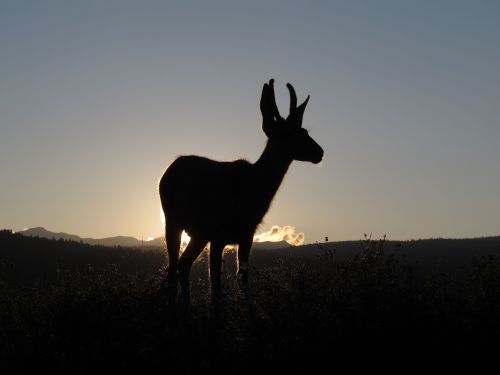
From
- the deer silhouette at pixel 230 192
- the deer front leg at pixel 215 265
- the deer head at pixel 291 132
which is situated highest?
the deer head at pixel 291 132

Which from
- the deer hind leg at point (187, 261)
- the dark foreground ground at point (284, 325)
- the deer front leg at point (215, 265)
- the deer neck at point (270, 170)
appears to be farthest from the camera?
the deer neck at point (270, 170)

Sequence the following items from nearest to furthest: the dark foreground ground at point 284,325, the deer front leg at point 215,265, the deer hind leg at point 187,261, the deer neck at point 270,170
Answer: the dark foreground ground at point 284,325
the deer front leg at point 215,265
the deer hind leg at point 187,261
the deer neck at point 270,170

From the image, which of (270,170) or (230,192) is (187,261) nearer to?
(230,192)

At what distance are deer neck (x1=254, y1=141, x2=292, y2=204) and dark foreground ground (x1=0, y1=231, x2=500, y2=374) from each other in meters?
2.30

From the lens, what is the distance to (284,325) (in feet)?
16.7

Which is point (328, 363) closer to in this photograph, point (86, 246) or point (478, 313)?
point (478, 313)

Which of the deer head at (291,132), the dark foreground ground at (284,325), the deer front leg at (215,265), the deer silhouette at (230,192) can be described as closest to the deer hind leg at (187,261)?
the deer silhouette at (230,192)

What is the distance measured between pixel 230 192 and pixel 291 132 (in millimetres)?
1300

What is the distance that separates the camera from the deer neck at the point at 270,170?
8.77 m

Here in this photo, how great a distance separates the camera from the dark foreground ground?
15.6 feet

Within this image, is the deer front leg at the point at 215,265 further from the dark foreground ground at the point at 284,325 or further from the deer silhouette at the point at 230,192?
the dark foreground ground at the point at 284,325

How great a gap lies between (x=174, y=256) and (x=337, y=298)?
4504 mm

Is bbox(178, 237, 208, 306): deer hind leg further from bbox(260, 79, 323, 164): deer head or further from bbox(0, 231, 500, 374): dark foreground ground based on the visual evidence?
bbox(260, 79, 323, 164): deer head

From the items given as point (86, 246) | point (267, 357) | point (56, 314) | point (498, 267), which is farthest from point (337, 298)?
point (86, 246)
